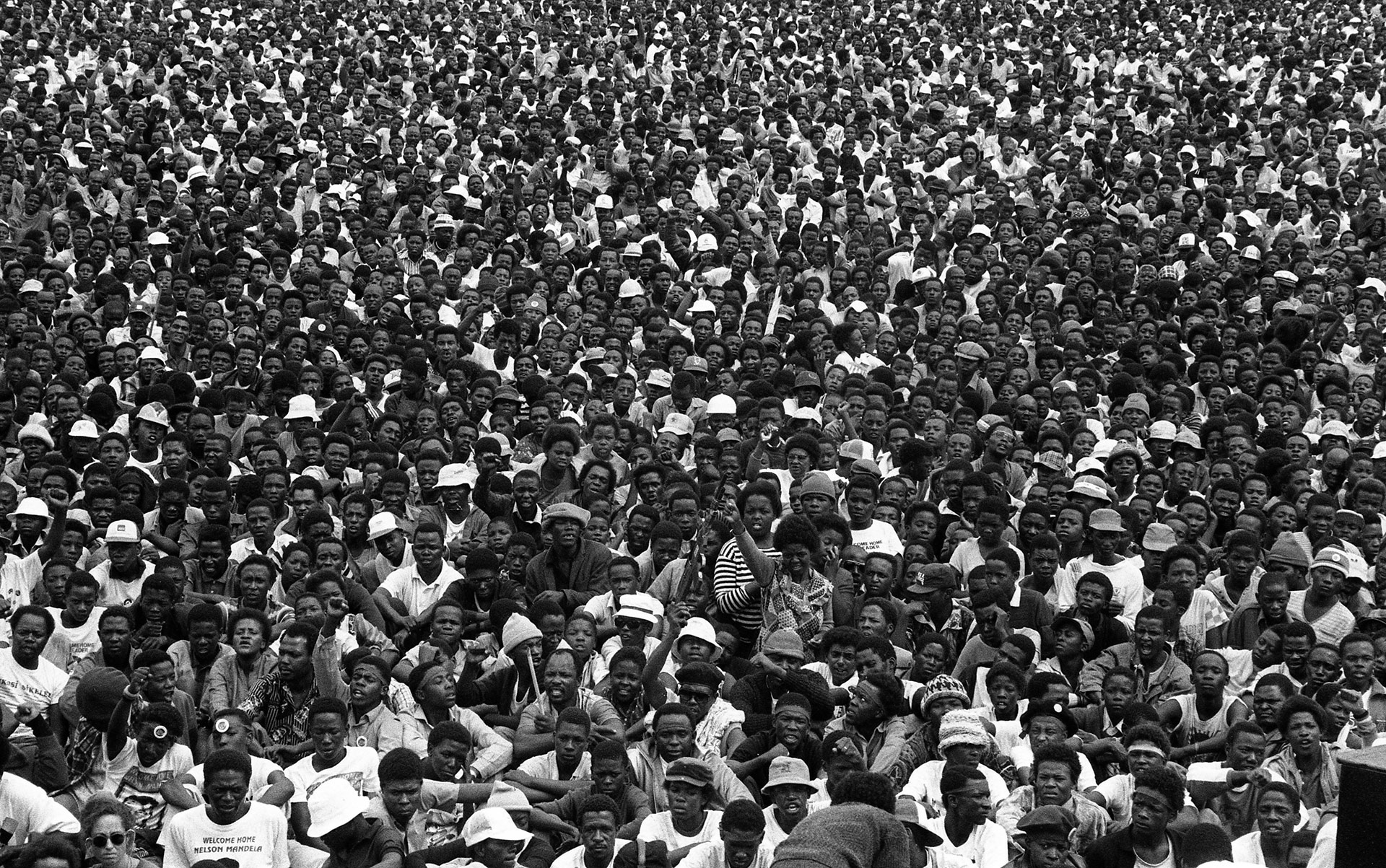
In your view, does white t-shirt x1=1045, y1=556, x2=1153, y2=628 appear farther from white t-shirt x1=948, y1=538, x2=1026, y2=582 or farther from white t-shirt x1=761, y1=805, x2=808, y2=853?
white t-shirt x1=761, y1=805, x2=808, y2=853

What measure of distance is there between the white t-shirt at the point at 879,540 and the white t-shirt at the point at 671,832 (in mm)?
3034

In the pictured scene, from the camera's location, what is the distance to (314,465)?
39.1 feet

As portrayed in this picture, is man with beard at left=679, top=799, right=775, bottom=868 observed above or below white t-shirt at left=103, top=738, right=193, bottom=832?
above

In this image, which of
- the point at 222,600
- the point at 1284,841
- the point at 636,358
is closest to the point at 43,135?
the point at 636,358

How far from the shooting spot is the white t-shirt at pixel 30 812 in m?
7.44

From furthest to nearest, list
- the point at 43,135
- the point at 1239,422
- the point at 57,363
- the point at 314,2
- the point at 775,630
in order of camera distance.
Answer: the point at 314,2
the point at 43,135
the point at 57,363
the point at 1239,422
the point at 775,630

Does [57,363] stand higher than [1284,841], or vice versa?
[1284,841]

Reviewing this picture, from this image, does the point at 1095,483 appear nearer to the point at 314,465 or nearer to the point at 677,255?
the point at 314,465

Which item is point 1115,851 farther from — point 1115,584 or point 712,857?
point 1115,584

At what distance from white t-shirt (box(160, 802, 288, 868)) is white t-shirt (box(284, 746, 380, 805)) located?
0.49m

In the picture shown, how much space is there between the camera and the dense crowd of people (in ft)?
26.3

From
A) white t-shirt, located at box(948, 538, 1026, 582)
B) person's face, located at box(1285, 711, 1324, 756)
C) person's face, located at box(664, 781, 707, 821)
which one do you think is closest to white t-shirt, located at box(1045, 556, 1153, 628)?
white t-shirt, located at box(948, 538, 1026, 582)

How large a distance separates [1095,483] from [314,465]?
16.6 ft

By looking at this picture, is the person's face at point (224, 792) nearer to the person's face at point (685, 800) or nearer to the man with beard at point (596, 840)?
the man with beard at point (596, 840)
